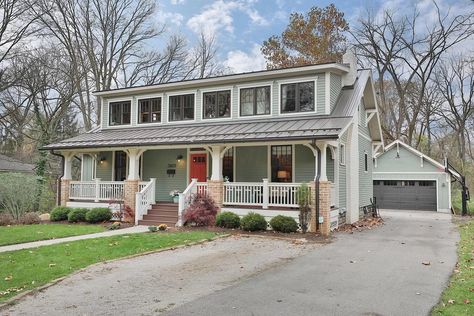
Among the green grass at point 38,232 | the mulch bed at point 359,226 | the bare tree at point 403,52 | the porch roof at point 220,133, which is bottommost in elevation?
the mulch bed at point 359,226

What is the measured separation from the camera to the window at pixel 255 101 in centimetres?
1659

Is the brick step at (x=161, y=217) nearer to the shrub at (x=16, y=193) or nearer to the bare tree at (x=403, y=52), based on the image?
the shrub at (x=16, y=193)

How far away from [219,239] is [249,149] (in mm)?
5415

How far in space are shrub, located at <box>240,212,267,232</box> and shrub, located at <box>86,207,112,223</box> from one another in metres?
5.82

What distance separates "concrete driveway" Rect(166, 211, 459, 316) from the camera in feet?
17.5

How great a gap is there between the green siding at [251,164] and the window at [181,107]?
3.40 meters

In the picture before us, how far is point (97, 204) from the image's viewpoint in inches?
664

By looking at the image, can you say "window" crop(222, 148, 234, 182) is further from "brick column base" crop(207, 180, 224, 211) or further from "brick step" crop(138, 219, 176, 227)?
"brick step" crop(138, 219, 176, 227)

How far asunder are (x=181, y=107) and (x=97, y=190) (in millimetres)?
5326

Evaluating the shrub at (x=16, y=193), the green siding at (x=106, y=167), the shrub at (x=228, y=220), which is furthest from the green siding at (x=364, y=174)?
the shrub at (x=16, y=193)

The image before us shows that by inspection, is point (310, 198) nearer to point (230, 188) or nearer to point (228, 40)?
point (230, 188)

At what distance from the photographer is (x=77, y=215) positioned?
15781 millimetres

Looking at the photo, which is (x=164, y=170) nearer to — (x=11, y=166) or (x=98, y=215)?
(x=98, y=215)

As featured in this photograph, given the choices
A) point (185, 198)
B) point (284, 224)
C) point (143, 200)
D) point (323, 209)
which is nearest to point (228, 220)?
point (284, 224)
